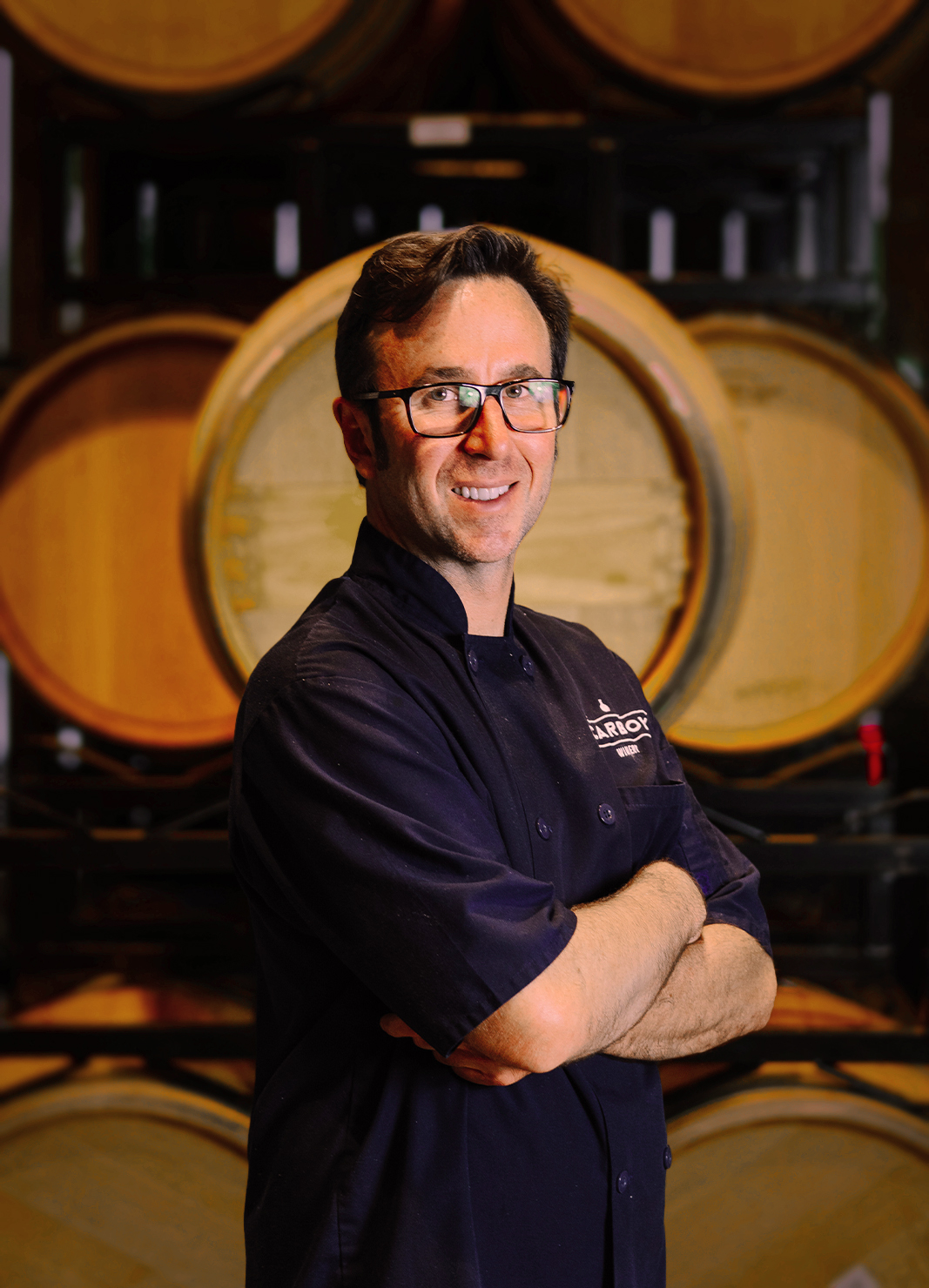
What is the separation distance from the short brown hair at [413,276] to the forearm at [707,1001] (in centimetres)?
63

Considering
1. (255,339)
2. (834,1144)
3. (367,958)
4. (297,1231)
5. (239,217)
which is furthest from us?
(239,217)

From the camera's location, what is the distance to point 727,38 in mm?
1798

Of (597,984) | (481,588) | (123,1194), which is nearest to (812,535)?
(481,588)

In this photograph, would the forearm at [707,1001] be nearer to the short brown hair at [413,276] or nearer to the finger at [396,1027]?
the finger at [396,1027]

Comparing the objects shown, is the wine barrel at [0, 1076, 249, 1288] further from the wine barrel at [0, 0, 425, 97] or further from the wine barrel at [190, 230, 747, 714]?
the wine barrel at [0, 0, 425, 97]

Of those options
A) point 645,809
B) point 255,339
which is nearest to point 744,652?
point 645,809

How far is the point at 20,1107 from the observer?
71.4 inches

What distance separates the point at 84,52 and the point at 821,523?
1.41m

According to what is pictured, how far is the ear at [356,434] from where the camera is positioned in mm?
1205

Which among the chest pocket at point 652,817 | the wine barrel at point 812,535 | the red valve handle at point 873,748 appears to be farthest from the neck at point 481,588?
the red valve handle at point 873,748

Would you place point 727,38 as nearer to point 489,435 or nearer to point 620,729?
point 489,435

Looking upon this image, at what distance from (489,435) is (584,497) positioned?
1.92 feet

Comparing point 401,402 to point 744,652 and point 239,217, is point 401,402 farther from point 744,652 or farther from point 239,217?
point 239,217

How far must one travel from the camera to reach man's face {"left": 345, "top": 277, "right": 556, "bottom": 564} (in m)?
1.14
